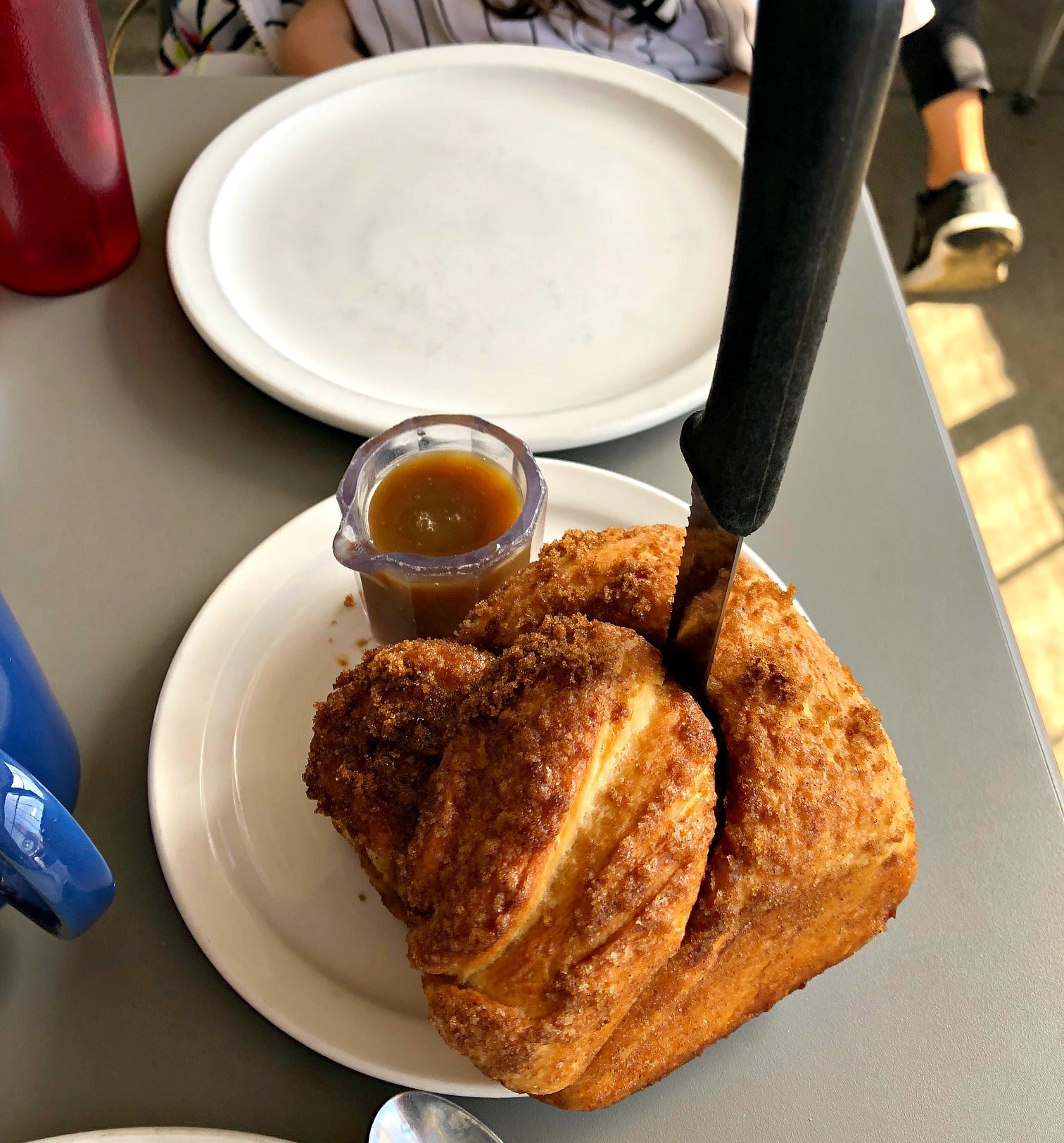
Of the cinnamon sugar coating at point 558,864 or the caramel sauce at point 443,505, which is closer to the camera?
the cinnamon sugar coating at point 558,864

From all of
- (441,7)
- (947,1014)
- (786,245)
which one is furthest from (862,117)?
(441,7)

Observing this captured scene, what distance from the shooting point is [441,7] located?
61.3 inches

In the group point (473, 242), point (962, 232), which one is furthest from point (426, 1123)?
point (962, 232)

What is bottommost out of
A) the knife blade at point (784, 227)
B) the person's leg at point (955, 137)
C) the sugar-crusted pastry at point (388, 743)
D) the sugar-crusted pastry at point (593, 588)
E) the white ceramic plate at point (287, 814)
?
the person's leg at point (955, 137)

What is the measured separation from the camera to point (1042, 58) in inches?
109

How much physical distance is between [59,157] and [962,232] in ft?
5.38

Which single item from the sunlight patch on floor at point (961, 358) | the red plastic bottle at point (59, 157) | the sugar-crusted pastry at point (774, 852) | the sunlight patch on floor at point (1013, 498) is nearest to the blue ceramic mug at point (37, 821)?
the sugar-crusted pastry at point (774, 852)

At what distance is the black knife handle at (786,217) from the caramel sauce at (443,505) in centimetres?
41

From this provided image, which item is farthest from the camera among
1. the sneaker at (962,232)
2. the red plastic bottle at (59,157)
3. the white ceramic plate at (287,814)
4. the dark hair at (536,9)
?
the sneaker at (962,232)

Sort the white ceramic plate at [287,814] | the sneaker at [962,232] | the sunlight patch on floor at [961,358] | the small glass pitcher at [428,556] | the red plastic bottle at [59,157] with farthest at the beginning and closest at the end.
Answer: the sunlight patch on floor at [961,358]
the sneaker at [962,232]
the red plastic bottle at [59,157]
the small glass pitcher at [428,556]
the white ceramic plate at [287,814]

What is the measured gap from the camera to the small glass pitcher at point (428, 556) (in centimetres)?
77

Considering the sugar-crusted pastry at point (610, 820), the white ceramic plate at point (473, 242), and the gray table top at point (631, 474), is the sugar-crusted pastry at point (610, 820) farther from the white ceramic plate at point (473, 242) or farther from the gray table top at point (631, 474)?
the white ceramic plate at point (473, 242)

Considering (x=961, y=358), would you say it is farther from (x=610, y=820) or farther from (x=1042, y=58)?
(x=610, y=820)

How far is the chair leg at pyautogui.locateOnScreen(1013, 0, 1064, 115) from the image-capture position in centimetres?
269
